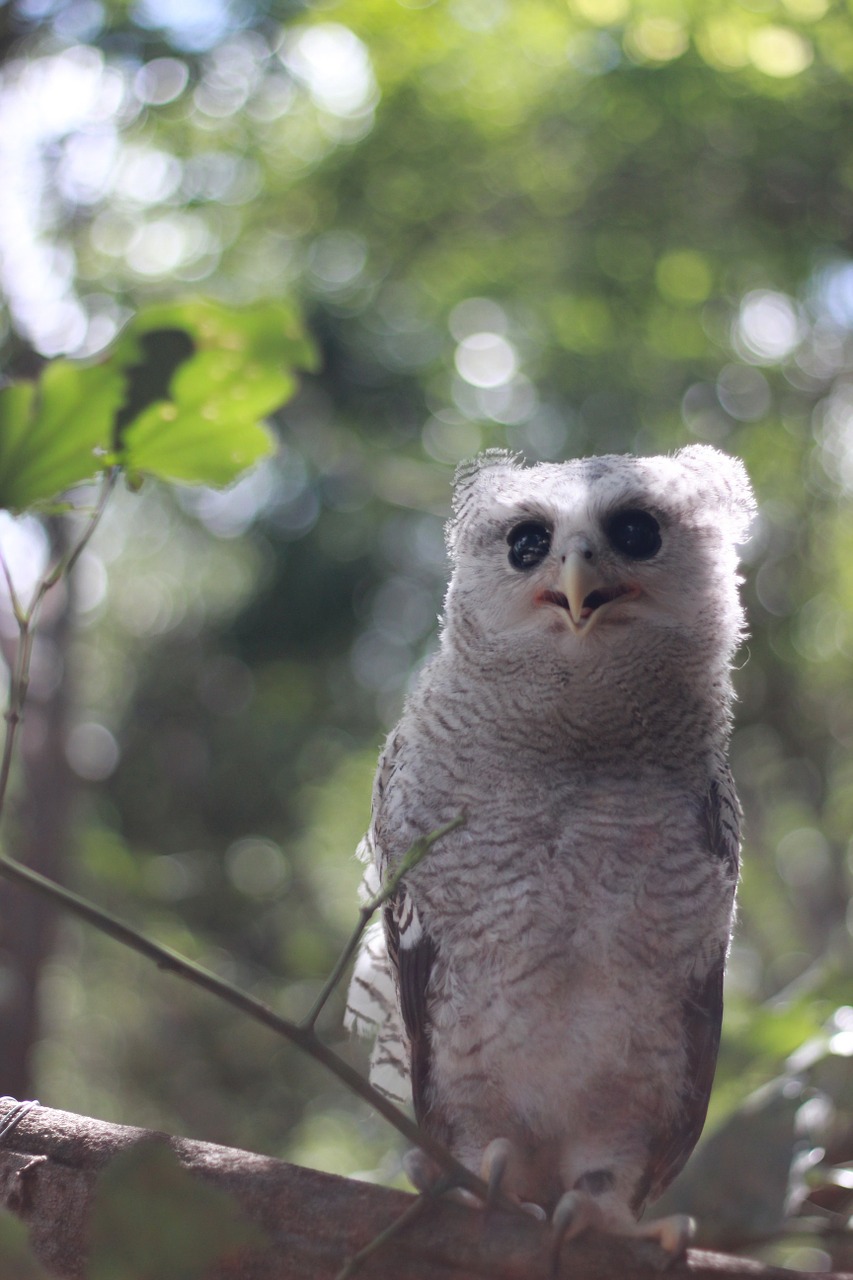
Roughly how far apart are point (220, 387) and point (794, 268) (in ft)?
15.2

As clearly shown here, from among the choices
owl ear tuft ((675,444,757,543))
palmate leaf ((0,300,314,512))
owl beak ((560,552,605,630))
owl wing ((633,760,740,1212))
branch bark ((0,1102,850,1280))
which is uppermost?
owl ear tuft ((675,444,757,543))

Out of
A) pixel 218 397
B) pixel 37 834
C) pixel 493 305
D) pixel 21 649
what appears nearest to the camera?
pixel 21 649

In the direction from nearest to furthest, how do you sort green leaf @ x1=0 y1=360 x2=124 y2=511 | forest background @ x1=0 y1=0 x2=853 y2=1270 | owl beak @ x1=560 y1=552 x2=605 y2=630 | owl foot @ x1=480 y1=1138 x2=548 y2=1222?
green leaf @ x1=0 y1=360 x2=124 y2=511 < owl foot @ x1=480 y1=1138 x2=548 y2=1222 < owl beak @ x1=560 y1=552 x2=605 y2=630 < forest background @ x1=0 y1=0 x2=853 y2=1270

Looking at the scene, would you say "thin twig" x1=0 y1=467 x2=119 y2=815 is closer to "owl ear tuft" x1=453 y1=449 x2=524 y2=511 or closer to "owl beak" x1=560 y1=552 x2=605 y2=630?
"owl beak" x1=560 y1=552 x2=605 y2=630

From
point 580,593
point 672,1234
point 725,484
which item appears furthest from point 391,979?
point 725,484

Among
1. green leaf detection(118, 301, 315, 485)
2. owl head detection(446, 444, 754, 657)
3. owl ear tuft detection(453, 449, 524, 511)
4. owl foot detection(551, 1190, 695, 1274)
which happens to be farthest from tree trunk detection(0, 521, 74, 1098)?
owl foot detection(551, 1190, 695, 1274)

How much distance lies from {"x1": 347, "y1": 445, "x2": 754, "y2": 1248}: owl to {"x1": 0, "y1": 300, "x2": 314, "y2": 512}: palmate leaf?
0.68 metres

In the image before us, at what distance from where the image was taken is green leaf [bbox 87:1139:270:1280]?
2.56 ft

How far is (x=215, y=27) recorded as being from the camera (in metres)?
5.36

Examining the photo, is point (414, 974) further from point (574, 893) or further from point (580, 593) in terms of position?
point (580, 593)

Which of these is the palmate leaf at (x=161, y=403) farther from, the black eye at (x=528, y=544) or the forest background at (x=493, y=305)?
the forest background at (x=493, y=305)

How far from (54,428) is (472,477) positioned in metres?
1.18

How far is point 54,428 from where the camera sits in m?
1.25

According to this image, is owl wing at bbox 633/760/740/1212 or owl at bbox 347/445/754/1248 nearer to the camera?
owl at bbox 347/445/754/1248
